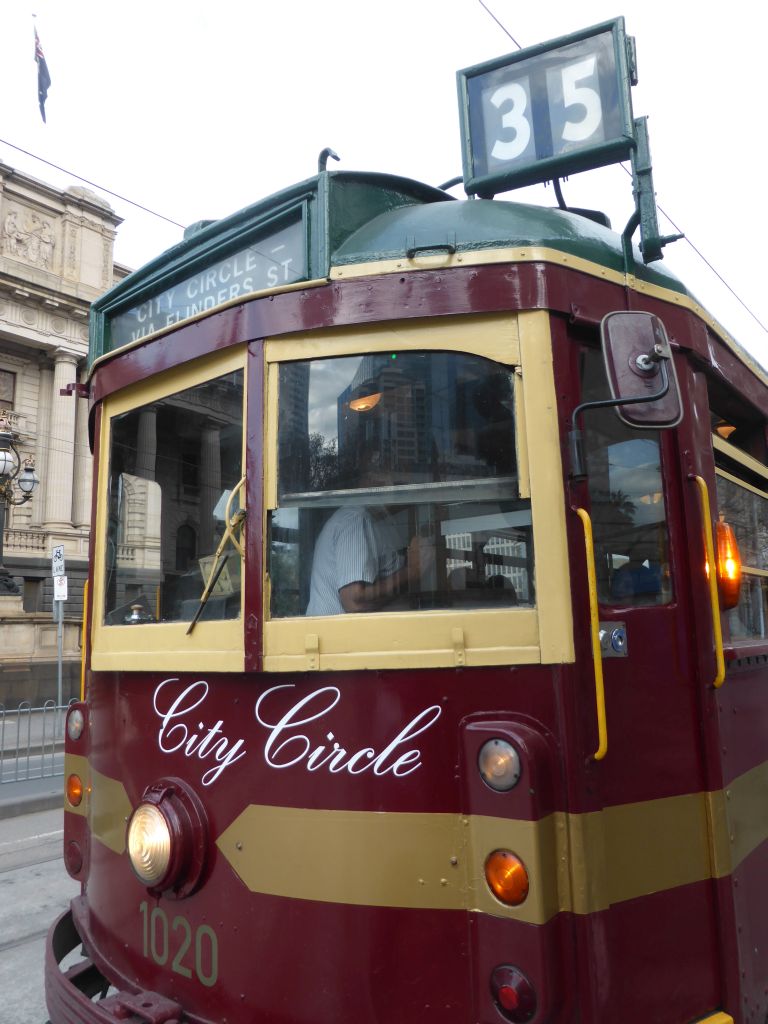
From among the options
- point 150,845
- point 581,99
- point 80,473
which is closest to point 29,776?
point 150,845

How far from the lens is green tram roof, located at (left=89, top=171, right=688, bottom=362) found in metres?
2.27

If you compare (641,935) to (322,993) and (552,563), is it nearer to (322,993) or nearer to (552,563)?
(322,993)

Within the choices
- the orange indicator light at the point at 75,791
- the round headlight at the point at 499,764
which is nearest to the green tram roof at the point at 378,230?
the round headlight at the point at 499,764

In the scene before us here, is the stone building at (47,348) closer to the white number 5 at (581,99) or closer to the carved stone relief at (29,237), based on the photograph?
the carved stone relief at (29,237)

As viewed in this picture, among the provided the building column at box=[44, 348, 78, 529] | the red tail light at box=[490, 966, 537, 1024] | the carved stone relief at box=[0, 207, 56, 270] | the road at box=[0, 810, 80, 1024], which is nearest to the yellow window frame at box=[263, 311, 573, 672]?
the red tail light at box=[490, 966, 537, 1024]

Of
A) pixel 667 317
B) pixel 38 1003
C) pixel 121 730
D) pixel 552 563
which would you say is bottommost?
pixel 38 1003

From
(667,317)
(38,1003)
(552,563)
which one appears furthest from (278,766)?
(38,1003)

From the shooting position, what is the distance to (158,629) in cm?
255

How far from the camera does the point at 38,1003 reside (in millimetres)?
3736

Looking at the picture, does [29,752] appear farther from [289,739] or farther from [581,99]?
[581,99]

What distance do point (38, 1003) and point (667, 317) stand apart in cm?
401

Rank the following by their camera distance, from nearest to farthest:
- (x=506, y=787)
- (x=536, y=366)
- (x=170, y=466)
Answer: (x=506, y=787) → (x=536, y=366) → (x=170, y=466)

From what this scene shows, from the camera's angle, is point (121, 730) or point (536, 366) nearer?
point (536, 366)

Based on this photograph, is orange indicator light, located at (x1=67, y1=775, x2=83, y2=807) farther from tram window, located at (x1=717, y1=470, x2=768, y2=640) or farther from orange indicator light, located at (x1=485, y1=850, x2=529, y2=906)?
tram window, located at (x1=717, y1=470, x2=768, y2=640)
